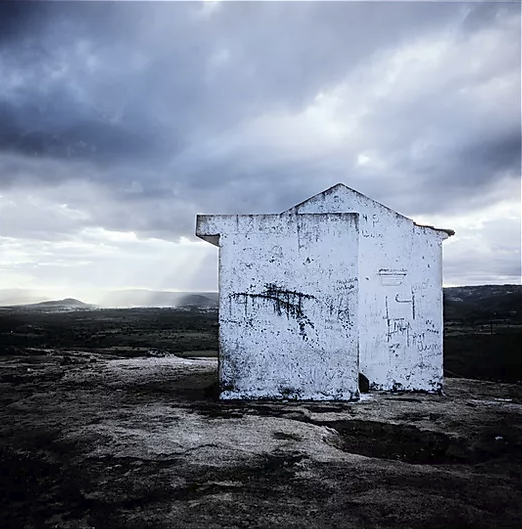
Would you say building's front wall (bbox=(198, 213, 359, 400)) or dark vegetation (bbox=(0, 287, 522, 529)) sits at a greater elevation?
building's front wall (bbox=(198, 213, 359, 400))

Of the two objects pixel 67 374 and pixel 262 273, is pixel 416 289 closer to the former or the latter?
pixel 262 273

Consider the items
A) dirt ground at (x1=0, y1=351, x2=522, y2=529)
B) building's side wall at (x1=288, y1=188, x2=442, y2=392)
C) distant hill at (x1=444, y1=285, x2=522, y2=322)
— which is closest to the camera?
dirt ground at (x1=0, y1=351, x2=522, y2=529)

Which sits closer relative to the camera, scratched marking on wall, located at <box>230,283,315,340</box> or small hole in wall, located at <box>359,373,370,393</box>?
scratched marking on wall, located at <box>230,283,315,340</box>

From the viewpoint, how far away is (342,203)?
12.0m

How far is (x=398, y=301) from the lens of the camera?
1170cm

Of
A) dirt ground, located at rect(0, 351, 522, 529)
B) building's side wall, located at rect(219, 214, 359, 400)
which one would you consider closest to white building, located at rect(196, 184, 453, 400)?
building's side wall, located at rect(219, 214, 359, 400)

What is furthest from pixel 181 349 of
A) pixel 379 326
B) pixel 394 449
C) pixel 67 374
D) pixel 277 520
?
pixel 277 520

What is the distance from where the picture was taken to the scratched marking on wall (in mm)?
10359

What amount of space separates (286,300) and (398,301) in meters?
2.87

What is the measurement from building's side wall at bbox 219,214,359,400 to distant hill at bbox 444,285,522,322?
3695cm

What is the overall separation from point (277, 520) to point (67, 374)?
10.6 metres

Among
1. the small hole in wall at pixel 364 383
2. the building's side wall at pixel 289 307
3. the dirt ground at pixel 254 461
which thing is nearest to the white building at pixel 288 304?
the building's side wall at pixel 289 307

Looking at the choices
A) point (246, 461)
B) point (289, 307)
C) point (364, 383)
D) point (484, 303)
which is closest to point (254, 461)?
point (246, 461)

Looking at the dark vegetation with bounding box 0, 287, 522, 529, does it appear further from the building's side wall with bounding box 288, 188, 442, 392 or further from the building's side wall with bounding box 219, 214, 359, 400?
the building's side wall with bounding box 288, 188, 442, 392
